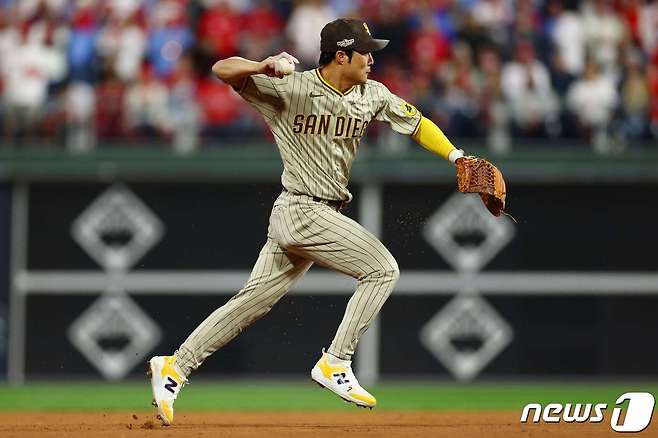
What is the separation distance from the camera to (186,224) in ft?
44.5

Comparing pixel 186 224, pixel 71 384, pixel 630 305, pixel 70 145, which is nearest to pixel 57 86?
pixel 70 145

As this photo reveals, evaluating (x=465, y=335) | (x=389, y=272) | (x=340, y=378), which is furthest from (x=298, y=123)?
(x=465, y=335)

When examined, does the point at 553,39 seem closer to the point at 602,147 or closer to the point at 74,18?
the point at 602,147

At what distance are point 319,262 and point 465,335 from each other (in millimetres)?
6089

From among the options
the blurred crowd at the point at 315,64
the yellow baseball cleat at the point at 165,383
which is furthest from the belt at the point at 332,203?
the blurred crowd at the point at 315,64

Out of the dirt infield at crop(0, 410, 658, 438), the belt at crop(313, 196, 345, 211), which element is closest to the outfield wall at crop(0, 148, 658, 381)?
the dirt infield at crop(0, 410, 658, 438)

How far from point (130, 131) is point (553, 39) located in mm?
4730

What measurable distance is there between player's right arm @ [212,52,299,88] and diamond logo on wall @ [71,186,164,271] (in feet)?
21.3

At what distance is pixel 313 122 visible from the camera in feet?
24.4

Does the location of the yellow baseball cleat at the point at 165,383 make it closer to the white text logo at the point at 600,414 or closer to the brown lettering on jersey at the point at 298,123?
the brown lettering on jersey at the point at 298,123

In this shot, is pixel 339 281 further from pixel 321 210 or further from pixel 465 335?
pixel 321 210

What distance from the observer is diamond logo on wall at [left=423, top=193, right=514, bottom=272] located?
1350 centimetres

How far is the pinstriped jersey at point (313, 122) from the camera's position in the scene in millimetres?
7406

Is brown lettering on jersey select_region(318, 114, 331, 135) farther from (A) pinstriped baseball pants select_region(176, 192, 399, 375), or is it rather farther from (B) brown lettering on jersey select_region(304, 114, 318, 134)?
(A) pinstriped baseball pants select_region(176, 192, 399, 375)
